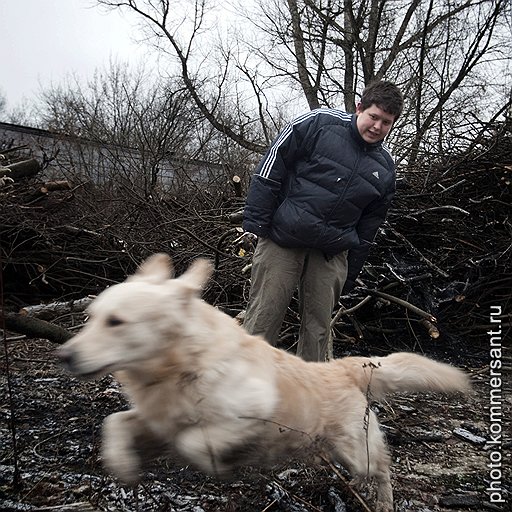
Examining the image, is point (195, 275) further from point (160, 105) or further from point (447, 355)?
point (160, 105)

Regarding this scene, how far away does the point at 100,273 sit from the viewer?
24.6ft

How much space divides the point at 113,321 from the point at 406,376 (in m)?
1.68

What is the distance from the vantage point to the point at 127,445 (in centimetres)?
238

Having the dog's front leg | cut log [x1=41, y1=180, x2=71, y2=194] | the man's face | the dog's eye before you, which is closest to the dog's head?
the dog's eye

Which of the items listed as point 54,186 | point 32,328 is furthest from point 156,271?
point 54,186

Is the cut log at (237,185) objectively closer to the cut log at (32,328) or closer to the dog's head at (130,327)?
the cut log at (32,328)

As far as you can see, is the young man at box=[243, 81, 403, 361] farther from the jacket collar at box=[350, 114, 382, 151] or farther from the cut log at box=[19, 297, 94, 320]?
the cut log at box=[19, 297, 94, 320]

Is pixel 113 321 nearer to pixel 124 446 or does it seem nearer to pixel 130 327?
pixel 130 327

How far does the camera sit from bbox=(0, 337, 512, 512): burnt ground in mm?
2818

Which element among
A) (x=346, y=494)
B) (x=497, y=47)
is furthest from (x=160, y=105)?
(x=346, y=494)

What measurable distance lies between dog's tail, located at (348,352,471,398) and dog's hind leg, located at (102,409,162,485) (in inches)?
46.0

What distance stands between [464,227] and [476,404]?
8.31 ft

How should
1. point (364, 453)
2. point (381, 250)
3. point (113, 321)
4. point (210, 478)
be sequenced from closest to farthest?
point (113, 321), point (364, 453), point (210, 478), point (381, 250)

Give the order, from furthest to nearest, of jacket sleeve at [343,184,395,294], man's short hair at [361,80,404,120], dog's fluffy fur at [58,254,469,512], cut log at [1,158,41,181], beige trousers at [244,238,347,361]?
cut log at [1,158,41,181]
jacket sleeve at [343,184,395,294]
beige trousers at [244,238,347,361]
man's short hair at [361,80,404,120]
dog's fluffy fur at [58,254,469,512]
